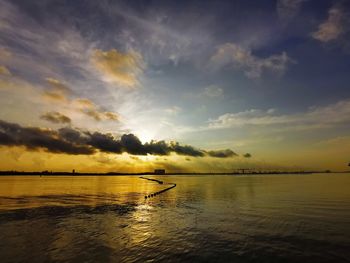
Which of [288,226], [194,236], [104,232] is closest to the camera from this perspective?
[194,236]

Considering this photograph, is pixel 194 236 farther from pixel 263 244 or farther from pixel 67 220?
pixel 67 220

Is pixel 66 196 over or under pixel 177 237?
over

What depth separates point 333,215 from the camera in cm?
3812

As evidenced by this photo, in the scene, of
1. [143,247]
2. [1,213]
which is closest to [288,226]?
[143,247]

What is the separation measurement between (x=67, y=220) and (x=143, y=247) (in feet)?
57.2

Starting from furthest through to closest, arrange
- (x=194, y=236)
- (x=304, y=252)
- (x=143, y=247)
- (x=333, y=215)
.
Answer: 1. (x=333, y=215)
2. (x=194, y=236)
3. (x=143, y=247)
4. (x=304, y=252)

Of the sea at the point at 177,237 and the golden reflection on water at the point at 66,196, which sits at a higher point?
the golden reflection on water at the point at 66,196

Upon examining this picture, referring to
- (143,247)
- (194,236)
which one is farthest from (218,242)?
(143,247)

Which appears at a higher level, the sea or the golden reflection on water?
the golden reflection on water

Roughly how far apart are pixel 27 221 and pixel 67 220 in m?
4.99

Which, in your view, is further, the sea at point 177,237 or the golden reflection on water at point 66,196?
the golden reflection on water at point 66,196

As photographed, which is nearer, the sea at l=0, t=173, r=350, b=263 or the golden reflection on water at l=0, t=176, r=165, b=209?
the sea at l=0, t=173, r=350, b=263

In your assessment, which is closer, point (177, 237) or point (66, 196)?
point (177, 237)

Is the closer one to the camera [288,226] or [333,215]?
[288,226]
